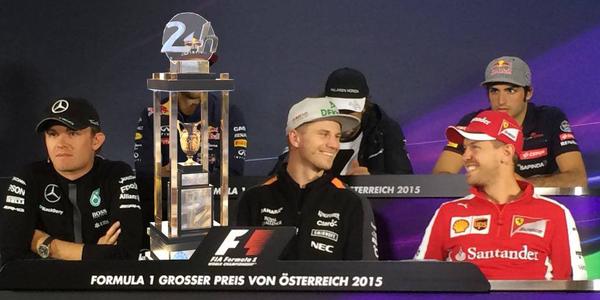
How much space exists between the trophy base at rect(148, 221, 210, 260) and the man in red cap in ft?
2.39

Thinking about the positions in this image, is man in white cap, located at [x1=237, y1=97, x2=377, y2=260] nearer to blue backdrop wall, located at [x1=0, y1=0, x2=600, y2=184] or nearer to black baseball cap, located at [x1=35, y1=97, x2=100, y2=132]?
black baseball cap, located at [x1=35, y1=97, x2=100, y2=132]

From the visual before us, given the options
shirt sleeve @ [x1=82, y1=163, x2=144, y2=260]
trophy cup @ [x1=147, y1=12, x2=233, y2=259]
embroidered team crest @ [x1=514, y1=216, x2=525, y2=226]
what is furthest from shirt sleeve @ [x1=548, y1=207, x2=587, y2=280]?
shirt sleeve @ [x1=82, y1=163, x2=144, y2=260]

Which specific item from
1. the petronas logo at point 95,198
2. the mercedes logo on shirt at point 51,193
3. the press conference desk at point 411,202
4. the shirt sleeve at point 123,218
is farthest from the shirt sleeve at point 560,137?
the mercedes logo on shirt at point 51,193

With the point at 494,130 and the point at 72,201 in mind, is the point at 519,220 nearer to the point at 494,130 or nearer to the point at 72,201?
the point at 494,130

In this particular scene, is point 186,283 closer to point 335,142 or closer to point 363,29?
point 335,142

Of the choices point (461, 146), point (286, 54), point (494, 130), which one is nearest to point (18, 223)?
point (494, 130)

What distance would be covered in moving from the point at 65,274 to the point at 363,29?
4.27 m

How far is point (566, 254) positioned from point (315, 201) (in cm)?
80

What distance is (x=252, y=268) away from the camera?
4.81ft

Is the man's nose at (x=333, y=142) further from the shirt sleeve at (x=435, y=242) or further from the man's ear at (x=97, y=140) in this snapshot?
the man's ear at (x=97, y=140)

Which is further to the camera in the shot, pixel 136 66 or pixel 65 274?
pixel 136 66

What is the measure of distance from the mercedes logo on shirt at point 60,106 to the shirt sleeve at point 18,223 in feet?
0.97

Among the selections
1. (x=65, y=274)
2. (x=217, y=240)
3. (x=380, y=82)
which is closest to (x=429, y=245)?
(x=217, y=240)

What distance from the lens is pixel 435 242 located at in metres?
2.70
